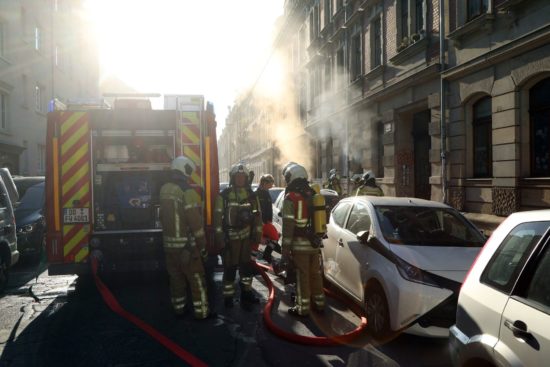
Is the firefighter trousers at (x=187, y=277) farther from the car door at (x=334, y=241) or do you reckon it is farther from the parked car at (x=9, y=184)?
the parked car at (x=9, y=184)

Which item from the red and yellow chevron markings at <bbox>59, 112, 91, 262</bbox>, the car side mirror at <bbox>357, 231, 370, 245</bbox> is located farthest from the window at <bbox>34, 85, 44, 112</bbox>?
the car side mirror at <bbox>357, 231, 370, 245</bbox>

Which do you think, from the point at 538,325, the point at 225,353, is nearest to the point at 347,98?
the point at 225,353

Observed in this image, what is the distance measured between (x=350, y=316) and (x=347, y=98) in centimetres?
1477

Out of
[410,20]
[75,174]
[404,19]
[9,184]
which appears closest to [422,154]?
[410,20]

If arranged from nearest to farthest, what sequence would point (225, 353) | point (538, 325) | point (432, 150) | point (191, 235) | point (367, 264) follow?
point (538, 325), point (225, 353), point (367, 264), point (191, 235), point (432, 150)

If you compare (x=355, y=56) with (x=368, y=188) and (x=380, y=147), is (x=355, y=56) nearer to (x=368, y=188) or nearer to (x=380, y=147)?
(x=380, y=147)

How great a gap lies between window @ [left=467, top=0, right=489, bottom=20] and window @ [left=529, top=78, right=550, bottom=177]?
234 cm

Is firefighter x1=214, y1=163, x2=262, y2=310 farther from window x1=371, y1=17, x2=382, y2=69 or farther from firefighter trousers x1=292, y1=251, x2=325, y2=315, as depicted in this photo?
window x1=371, y1=17, x2=382, y2=69

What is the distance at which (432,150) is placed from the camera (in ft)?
41.2

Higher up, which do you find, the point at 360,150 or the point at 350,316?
the point at 360,150

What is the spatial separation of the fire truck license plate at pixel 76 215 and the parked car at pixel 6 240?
3.71 ft

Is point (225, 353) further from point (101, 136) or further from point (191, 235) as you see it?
point (101, 136)

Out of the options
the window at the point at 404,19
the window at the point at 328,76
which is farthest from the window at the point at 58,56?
the window at the point at 404,19

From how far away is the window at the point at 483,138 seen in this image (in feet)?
35.2
